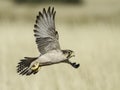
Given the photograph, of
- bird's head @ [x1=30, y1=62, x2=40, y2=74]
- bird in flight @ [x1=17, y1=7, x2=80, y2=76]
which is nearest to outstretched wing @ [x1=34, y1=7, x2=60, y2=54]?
bird in flight @ [x1=17, y1=7, x2=80, y2=76]

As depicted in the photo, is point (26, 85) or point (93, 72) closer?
point (26, 85)

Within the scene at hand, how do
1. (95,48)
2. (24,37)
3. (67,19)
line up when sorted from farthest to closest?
1. (67,19)
2. (24,37)
3. (95,48)

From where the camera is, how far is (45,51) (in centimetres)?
320

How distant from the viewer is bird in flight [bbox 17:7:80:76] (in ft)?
9.94

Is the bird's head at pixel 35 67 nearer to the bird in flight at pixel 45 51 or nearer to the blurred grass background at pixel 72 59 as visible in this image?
the bird in flight at pixel 45 51

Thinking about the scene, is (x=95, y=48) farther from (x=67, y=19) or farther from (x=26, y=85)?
(x=67, y=19)

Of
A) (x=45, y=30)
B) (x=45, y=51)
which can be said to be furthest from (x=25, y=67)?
(x=45, y=30)

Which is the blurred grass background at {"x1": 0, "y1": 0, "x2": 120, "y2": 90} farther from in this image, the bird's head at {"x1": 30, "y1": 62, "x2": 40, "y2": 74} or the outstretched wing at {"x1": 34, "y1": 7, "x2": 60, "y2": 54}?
the bird's head at {"x1": 30, "y1": 62, "x2": 40, "y2": 74}

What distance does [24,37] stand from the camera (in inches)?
361

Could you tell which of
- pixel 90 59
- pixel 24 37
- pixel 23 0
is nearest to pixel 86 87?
pixel 90 59

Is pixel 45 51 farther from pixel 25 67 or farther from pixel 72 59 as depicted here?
pixel 72 59

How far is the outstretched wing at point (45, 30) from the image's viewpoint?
325 centimetres

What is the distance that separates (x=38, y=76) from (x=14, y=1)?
46.1 feet

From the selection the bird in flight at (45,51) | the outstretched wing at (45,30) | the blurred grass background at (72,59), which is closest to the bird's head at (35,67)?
the bird in flight at (45,51)
